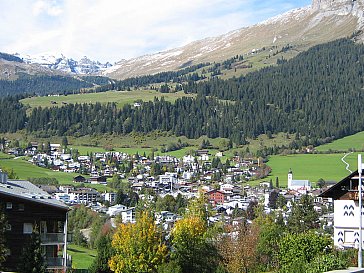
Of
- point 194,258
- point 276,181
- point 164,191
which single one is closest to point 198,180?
point 164,191

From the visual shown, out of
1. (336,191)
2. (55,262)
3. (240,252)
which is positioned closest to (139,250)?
(55,262)

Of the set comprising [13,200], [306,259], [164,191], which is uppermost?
[13,200]

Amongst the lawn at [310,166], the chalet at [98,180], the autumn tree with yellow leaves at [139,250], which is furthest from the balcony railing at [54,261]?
the chalet at [98,180]

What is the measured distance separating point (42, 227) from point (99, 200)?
350 feet

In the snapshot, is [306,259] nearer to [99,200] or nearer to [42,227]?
[42,227]

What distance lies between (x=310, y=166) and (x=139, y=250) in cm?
12427

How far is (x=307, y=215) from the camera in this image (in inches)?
3145

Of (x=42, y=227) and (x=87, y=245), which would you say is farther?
(x=87, y=245)

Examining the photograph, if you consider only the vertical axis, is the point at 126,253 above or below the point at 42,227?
below

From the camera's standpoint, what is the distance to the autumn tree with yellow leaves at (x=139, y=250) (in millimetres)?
52750

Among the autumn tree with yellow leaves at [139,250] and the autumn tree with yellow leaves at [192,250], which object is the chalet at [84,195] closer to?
the autumn tree with yellow leaves at [192,250]

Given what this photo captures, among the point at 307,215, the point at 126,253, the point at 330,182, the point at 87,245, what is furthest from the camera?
the point at 330,182

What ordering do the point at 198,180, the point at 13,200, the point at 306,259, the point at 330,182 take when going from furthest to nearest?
1. the point at 198,180
2. the point at 330,182
3. the point at 13,200
4. the point at 306,259

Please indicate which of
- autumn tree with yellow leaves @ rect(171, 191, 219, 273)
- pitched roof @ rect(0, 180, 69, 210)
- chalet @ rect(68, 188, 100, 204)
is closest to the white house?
chalet @ rect(68, 188, 100, 204)
